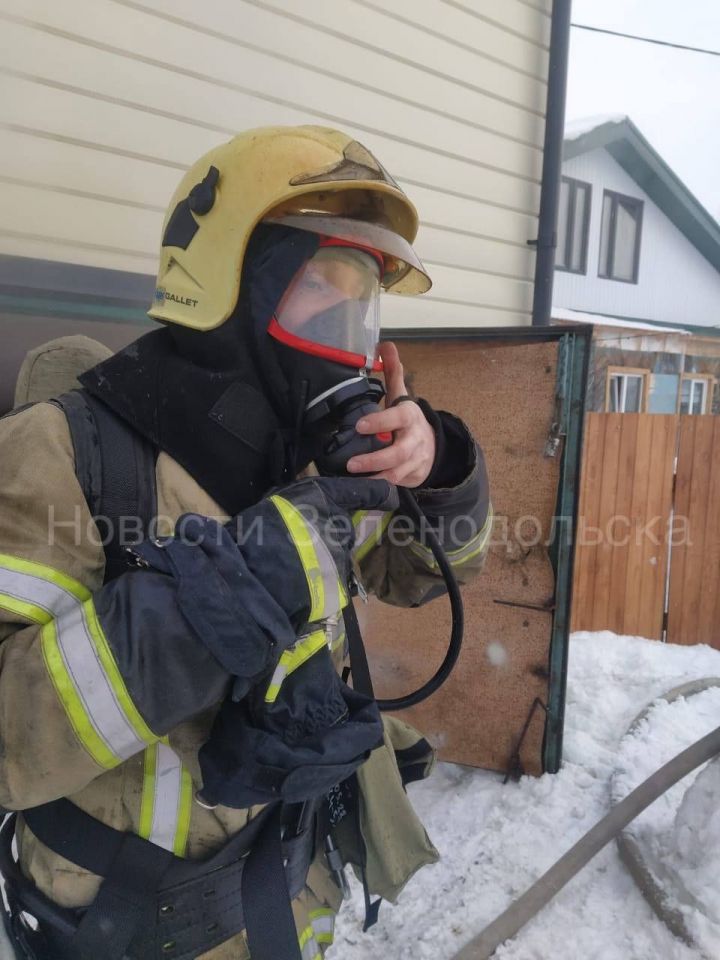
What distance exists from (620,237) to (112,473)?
17337mm

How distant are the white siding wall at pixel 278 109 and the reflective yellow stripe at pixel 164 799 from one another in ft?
6.63

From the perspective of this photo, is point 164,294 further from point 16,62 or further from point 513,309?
point 513,309

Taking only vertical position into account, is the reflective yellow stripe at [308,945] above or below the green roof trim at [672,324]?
below

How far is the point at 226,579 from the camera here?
1117 millimetres

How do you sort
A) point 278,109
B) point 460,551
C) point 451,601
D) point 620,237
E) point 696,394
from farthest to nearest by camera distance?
point 620,237 < point 696,394 < point 278,109 < point 460,551 < point 451,601

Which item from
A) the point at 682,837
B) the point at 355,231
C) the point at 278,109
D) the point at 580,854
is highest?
the point at 278,109

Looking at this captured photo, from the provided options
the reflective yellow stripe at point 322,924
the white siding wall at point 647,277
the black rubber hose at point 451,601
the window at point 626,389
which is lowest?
the reflective yellow stripe at point 322,924

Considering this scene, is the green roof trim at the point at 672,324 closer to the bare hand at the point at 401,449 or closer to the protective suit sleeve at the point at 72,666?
the bare hand at the point at 401,449

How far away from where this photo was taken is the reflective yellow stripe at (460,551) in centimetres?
186

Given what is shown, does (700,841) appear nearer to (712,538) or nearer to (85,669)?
(85,669)

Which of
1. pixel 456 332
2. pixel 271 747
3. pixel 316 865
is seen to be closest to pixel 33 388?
pixel 271 747

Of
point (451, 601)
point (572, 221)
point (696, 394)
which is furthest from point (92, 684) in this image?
point (572, 221)

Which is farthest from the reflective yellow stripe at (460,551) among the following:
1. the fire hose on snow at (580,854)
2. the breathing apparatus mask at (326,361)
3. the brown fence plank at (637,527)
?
the brown fence plank at (637,527)

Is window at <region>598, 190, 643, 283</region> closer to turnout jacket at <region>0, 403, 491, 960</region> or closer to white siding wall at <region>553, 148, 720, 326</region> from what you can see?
white siding wall at <region>553, 148, 720, 326</region>
